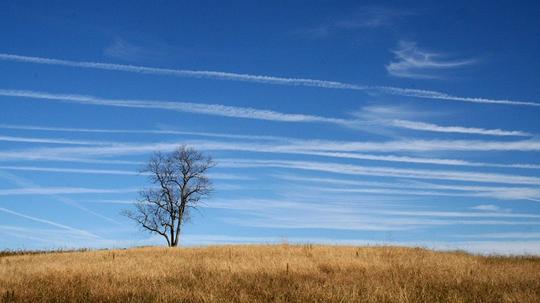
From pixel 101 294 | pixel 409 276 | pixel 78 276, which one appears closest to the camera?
pixel 101 294

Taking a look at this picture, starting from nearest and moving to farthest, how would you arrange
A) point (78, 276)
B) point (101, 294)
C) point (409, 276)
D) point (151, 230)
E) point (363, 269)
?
1. point (101, 294)
2. point (409, 276)
3. point (78, 276)
4. point (363, 269)
5. point (151, 230)

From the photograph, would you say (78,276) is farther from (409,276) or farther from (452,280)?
(452,280)

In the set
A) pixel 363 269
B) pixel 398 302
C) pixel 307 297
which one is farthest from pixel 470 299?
pixel 363 269

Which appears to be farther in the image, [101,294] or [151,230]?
[151,230]

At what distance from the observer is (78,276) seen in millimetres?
14984

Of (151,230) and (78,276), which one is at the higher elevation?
(151,230)

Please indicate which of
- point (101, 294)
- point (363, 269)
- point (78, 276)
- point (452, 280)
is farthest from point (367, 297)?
point (78, 276)

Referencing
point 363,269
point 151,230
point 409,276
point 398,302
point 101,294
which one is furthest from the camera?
point 151,230

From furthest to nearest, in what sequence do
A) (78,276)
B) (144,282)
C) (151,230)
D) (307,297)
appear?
(151,230)
(78,276)
(144,282)
(307,297)

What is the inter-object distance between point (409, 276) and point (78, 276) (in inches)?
358

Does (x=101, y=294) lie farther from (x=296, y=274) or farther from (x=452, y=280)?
(x=452, y=280)

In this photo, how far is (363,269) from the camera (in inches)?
637

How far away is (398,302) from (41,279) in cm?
1004

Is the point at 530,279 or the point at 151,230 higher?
the point at 151,230
